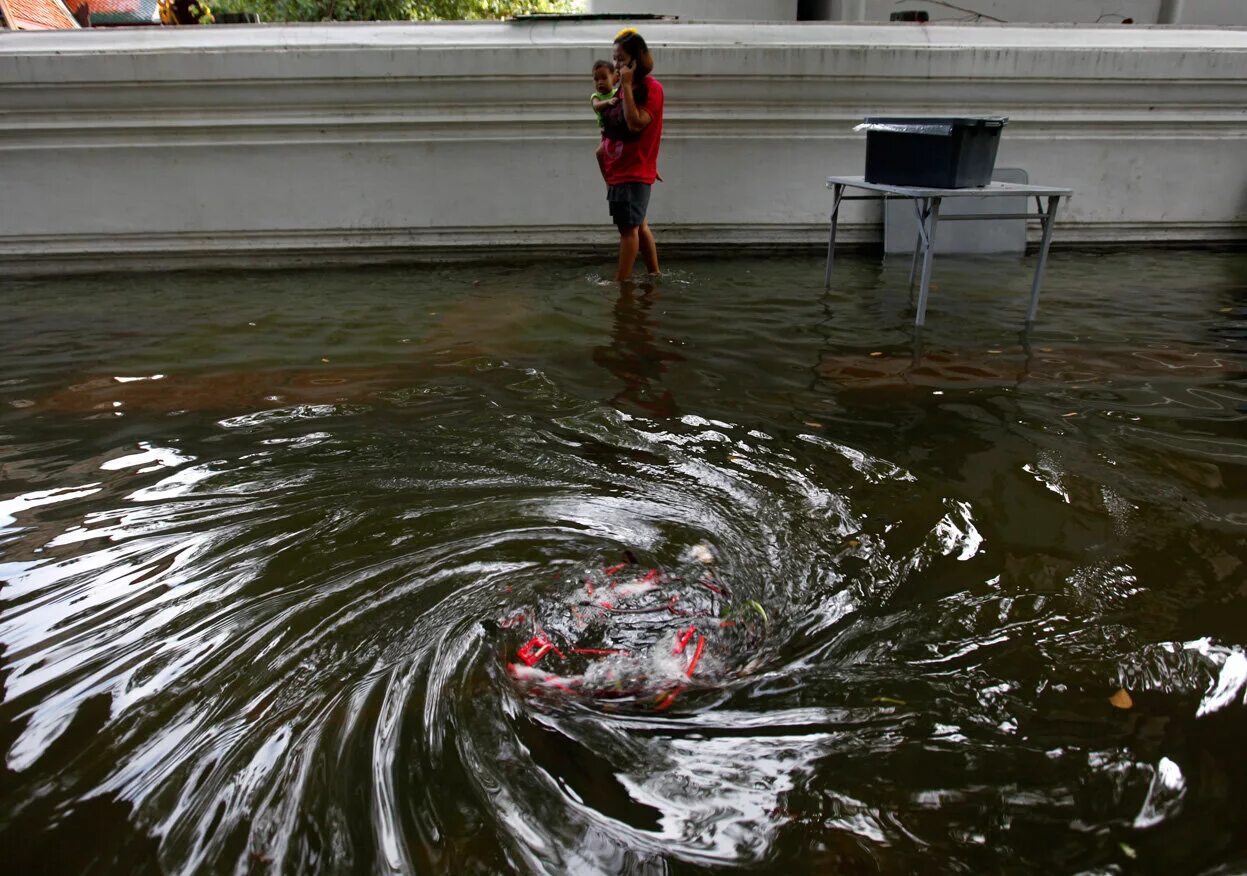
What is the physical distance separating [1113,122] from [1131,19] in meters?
1.80

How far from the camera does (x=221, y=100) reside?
19.0 feet

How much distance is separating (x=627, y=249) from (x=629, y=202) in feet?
1.08

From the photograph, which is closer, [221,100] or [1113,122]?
[221,100]

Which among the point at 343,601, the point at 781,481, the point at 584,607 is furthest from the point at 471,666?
the point at 781,481

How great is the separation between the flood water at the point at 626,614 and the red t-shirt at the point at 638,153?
164 centimetres

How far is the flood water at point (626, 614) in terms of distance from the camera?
51.1 inches

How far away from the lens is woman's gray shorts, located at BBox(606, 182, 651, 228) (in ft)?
16.1

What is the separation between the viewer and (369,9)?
1255 centimetres

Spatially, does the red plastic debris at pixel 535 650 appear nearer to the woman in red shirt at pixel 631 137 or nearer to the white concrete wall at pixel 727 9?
the woman in red shirt at pixel 631 137

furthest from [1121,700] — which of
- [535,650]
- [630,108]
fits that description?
[630,108]

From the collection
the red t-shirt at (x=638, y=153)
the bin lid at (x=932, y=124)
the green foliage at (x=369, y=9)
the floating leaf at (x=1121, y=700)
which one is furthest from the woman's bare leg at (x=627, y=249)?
the green foliage at (x=369, y=9)

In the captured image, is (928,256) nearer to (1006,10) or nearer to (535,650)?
→ (535,650)

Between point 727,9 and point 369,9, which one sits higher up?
point 369,9

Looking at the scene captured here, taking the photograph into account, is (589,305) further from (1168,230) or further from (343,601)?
(1168,230)
